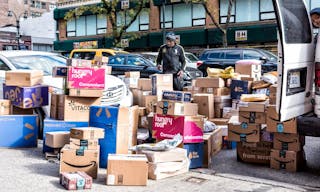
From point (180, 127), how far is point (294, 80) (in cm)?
185

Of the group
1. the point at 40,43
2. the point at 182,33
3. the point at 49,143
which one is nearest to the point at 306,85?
the point at 49,143

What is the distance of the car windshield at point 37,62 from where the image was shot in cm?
1000

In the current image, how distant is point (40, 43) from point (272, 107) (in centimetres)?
6009

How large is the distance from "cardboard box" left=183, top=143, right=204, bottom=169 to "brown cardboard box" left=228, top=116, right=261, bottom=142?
55 cm

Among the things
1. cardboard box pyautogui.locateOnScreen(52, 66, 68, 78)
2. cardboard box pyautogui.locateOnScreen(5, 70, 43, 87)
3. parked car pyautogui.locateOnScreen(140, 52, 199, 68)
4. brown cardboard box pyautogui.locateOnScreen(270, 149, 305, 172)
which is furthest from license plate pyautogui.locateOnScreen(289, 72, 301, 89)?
parked car pyautogui.locateOnScreen(140, 52, 199, 68)

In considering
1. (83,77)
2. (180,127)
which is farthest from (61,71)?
(180,127)

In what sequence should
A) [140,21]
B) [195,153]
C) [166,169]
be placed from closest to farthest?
1. [166,169]
2. [195,153]
3. [140,21]

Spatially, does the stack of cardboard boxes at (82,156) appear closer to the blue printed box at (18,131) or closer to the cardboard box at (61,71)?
the cardboard box at (61,71)

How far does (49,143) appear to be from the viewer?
6918 millimetres

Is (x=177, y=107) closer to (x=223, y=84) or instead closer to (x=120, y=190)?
(x=120, y=190)

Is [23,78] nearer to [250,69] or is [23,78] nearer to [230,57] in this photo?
[250,69]

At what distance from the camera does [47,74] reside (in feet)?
32.2

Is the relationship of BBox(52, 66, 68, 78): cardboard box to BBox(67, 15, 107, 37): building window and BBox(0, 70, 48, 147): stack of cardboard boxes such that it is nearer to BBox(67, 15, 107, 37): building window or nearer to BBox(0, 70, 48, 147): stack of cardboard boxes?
BBox(0, 70, 48, 147): stack of cardboard boxes

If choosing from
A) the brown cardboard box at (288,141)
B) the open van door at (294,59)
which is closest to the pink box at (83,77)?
the brown cardboard box at (288,141)
